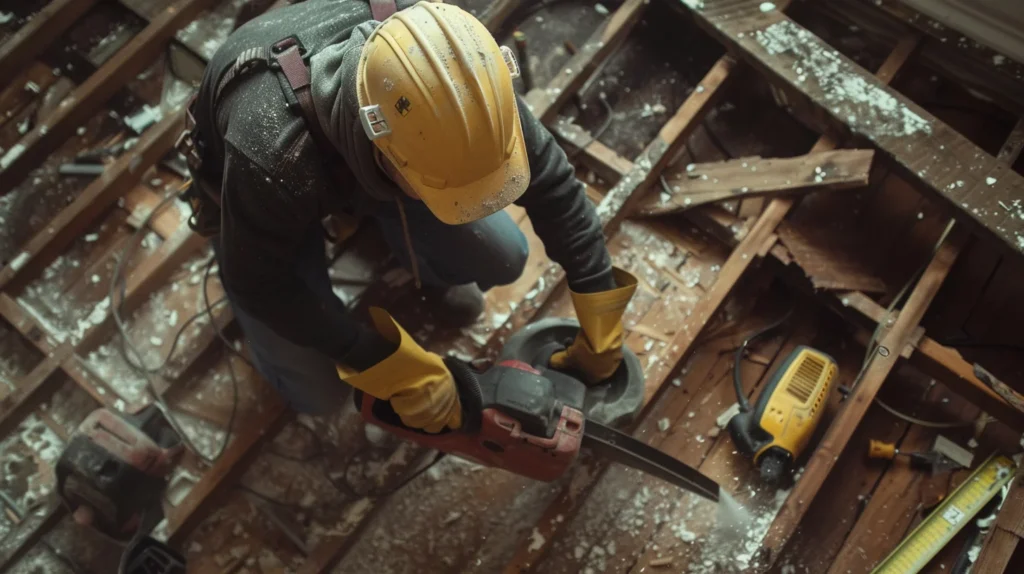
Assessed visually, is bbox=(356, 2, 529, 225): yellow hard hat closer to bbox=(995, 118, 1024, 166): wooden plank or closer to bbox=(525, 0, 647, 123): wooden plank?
bbox=(525, 0, 647, 123): wooden plank

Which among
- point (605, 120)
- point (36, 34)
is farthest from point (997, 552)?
point (36, 34)

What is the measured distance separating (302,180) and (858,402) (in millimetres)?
1524

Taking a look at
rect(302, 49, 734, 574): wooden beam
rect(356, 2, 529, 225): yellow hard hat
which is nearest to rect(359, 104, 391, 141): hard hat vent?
rect(356, 2, 529, 225): yellow hard hat

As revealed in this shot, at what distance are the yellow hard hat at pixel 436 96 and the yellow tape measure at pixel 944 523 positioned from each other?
5.00 ft

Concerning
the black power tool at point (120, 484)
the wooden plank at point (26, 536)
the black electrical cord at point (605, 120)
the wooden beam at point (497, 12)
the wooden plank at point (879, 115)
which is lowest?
the wooden plank at point (26, 536)

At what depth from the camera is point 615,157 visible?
244cm

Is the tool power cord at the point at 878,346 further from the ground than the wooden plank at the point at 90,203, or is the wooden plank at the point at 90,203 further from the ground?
the tool power cord at the point at 878,346

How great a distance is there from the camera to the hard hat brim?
139 cm

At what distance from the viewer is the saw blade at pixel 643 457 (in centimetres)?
179

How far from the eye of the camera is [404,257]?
228cm

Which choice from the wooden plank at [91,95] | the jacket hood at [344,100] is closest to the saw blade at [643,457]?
the jacket hood at [344,100]

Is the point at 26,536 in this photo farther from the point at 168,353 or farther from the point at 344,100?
the point at 344,100

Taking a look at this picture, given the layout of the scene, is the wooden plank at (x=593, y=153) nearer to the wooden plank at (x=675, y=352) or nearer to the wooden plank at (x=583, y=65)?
the wooden plank at (x=583, y=65)

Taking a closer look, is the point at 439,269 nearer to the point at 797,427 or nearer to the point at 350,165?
the point at 350,165
